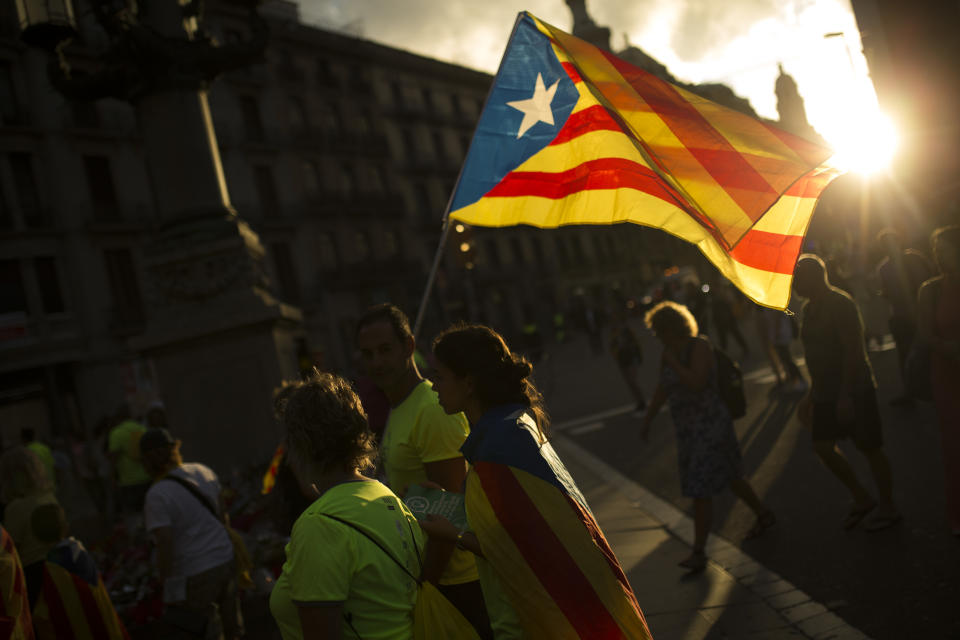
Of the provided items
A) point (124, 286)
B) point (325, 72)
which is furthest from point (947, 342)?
point (325, 72)

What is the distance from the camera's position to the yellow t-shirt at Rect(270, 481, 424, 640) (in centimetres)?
191

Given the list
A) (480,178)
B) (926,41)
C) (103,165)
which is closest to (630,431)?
(480,178)

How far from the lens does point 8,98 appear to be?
2631 centimetres

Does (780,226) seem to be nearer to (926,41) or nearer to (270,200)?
(926,41)

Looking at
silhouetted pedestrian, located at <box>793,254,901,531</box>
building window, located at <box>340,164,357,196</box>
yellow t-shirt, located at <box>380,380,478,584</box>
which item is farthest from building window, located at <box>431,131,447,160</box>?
yellow t-shirt, located at <box>380,380,478,584</box>

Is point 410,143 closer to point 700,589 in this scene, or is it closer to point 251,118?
point 251,118

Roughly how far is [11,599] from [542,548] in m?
2.38

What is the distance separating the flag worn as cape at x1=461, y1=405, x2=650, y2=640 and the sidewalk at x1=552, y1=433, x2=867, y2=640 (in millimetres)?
1942

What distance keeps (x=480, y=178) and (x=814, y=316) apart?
7.68 ft

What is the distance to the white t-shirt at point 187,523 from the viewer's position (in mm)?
3875

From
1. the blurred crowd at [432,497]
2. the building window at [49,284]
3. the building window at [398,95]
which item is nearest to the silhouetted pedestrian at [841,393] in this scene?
the blurred crowd at [432,497]

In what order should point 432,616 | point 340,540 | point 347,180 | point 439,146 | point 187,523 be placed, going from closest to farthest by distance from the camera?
1. point 340,540
2. point 432,616
3. point 187,523
4. point 347,180
5. point 439,146

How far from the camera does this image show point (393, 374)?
2.97 metres

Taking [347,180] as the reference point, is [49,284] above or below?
below
